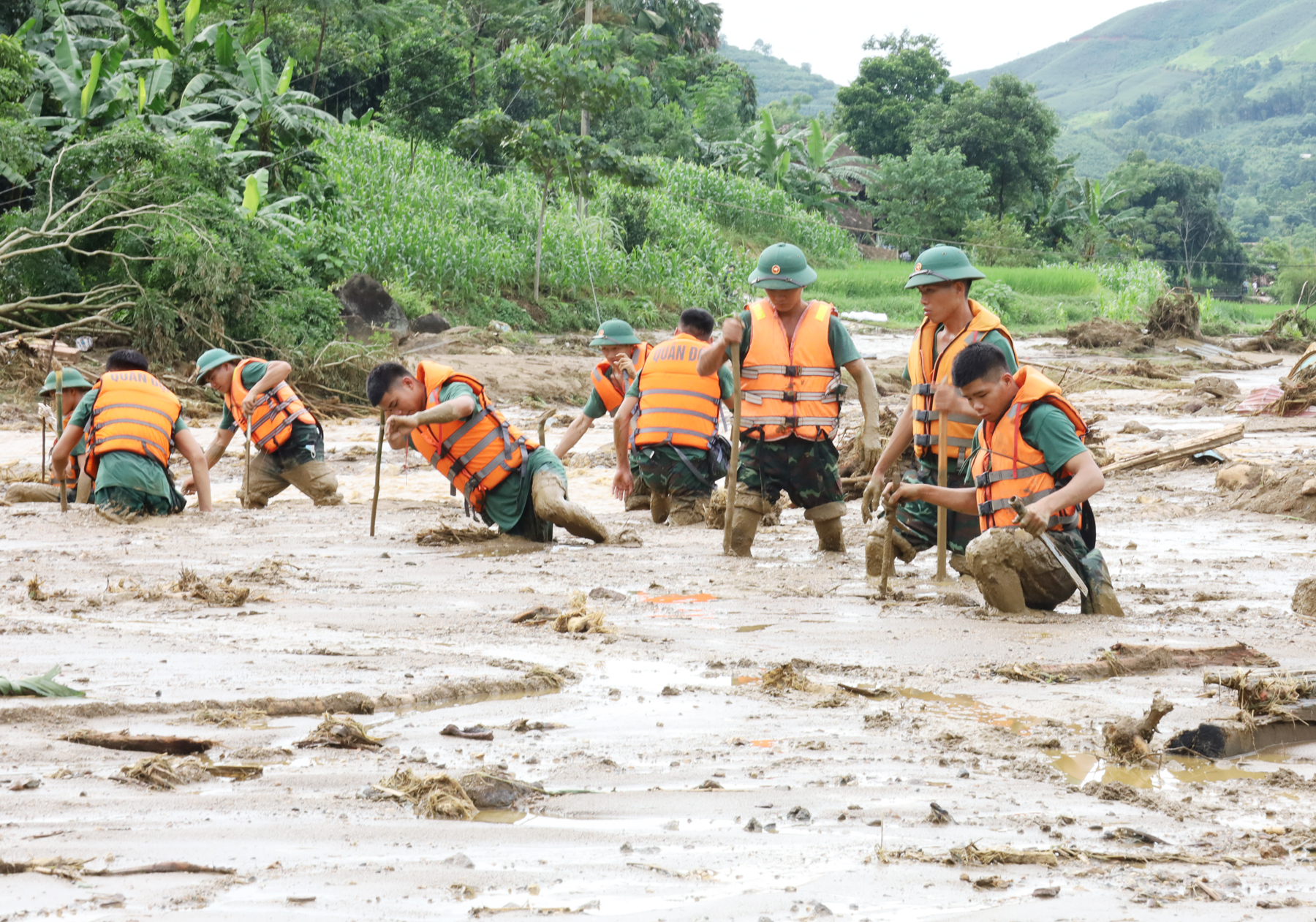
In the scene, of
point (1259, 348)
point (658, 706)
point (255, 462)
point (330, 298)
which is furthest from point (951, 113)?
point (658, 706)

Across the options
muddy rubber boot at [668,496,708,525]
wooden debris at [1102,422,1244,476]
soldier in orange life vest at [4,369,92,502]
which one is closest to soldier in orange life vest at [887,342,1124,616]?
muddy rubber boot at [668,496,708,525]

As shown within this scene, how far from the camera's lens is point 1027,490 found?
5355mm

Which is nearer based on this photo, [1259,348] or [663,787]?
[663,787]

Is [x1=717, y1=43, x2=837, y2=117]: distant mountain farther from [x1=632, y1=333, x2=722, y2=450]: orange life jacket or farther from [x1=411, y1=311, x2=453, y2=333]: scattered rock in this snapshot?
[x1=632, y1=333, x2=722, y2=450]: orange life jacket

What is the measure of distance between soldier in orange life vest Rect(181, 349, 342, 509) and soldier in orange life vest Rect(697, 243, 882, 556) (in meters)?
3.69

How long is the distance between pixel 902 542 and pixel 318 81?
31.6 m

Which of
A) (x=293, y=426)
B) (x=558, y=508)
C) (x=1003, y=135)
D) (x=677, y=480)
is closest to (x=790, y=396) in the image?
(x=558, y=508)

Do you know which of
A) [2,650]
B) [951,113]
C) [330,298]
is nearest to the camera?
[2,650]

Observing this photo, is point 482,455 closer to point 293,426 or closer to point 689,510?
point 689,510

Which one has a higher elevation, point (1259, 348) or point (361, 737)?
point (1259, 348)

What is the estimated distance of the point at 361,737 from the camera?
3473mm

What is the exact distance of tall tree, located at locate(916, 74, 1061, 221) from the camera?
43312 millimetres

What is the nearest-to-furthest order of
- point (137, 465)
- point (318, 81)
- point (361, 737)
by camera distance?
point (361, 737) < point (137, 465) < point (318, 81)

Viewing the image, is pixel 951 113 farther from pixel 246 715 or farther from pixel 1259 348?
pixel 246 715
